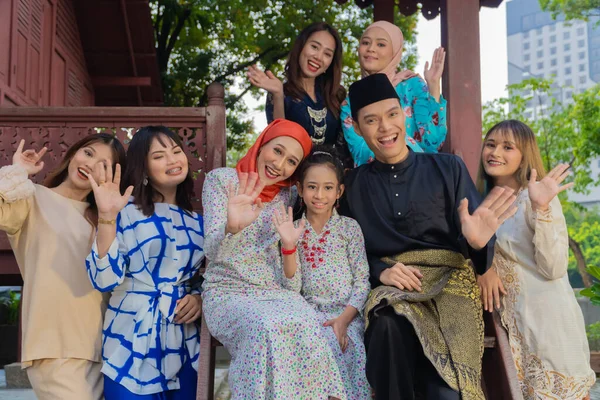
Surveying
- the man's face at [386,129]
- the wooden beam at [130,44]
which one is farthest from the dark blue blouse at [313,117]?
the wooden beam at [130,44]

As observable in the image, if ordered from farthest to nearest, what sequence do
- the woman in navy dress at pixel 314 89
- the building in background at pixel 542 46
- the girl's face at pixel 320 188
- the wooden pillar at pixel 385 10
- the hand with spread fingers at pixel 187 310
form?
the building in background at pixel 542 46
the wooden pillar at pixel 385 10
the woman in navy dress at pixel 314 89
the girl's face at pixel 320 188
the hand with spread fingers at pixel 187 310

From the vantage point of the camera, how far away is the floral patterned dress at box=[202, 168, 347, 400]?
118 inches

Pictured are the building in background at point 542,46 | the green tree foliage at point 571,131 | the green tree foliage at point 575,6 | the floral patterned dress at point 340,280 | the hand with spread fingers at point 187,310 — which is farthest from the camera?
the building in background at point 542,46

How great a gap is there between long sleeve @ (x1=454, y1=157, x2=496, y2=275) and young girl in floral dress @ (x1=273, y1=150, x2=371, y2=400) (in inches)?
21.2

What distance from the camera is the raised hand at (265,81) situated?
4.37 meters

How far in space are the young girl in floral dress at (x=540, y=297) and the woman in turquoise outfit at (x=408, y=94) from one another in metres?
0.77

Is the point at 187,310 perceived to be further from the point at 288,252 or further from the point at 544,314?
the point at 544,314

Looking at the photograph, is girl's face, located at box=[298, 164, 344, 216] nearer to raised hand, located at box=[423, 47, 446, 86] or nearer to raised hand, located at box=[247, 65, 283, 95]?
raised hand, located at box=[247, 65, 283, 95]

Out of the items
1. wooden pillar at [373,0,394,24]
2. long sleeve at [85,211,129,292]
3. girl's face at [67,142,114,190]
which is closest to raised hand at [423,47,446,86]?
girl's face at [67,142,114,190]

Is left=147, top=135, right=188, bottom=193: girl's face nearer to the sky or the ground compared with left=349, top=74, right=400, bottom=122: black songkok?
nearer to the ground

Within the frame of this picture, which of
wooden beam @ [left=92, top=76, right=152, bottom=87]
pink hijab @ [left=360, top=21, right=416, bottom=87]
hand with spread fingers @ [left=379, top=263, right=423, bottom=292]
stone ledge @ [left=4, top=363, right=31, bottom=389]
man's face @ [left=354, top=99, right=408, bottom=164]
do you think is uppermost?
wooden beam @ [left=92, top=76, right=152, bottom=87]

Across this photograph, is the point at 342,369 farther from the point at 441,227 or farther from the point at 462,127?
the point at 462,127

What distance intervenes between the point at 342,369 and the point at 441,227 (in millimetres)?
950

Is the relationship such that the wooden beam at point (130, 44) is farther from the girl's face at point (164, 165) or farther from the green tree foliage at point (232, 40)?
the girl's face at point (164, 165)
